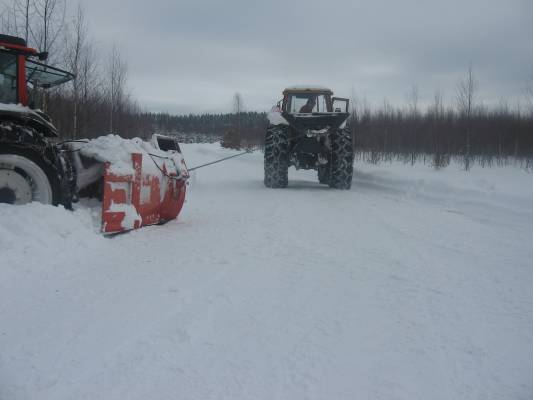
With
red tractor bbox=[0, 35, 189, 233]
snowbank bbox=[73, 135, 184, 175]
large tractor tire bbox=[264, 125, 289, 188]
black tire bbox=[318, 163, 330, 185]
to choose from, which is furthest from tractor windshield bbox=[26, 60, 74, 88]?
black tire bbox=[318, 163, 330, 185]

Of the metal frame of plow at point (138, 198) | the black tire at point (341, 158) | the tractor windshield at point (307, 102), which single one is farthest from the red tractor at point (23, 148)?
the tractor windshield at point (307, 102)

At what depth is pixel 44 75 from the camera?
5.41 metres

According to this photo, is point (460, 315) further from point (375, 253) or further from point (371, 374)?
point (375, 253)

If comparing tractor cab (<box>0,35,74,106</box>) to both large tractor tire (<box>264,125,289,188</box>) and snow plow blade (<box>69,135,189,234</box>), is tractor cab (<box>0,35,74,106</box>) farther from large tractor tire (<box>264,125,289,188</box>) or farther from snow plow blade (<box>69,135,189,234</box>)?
large tractor tire (<box>264,125,289,188</box>)

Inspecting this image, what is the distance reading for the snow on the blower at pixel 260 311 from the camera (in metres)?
2.10

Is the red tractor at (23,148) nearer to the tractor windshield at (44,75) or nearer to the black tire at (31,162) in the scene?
the black tire at (31,162)

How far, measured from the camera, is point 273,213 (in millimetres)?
6699

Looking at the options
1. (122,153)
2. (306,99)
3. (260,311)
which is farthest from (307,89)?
(260,311)

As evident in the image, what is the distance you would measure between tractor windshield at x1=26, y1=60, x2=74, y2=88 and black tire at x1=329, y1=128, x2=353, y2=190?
243 inches

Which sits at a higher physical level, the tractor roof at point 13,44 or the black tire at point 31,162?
the tractor roof at point 13,44

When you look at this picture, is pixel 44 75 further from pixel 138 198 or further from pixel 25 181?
pixel 138 198

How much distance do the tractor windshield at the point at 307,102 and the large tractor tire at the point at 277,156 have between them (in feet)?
4.25

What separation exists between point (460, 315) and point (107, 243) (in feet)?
10.8

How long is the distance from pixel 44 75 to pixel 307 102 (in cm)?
713
